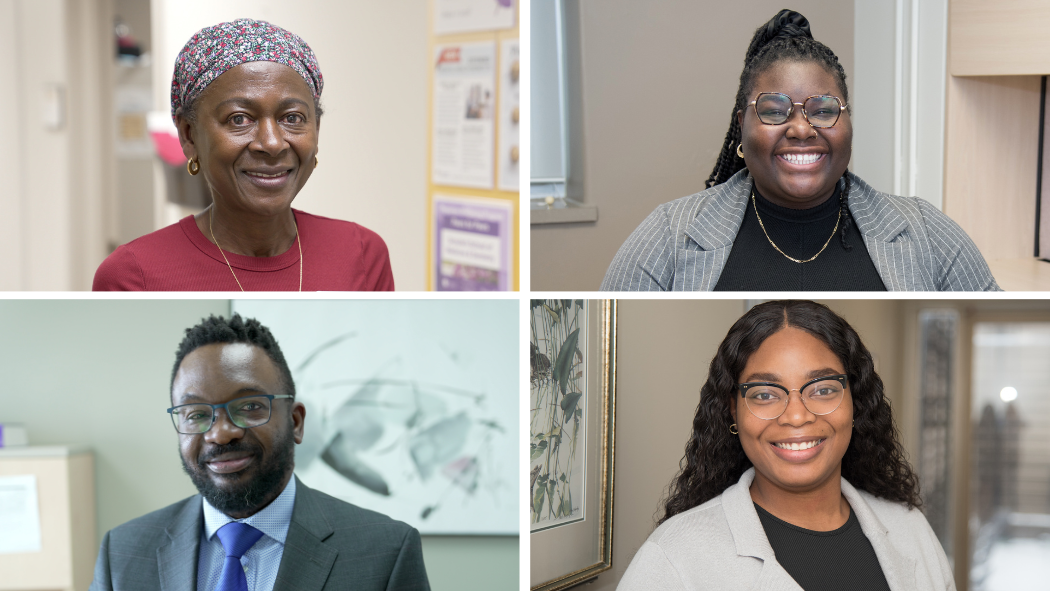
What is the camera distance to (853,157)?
1.09 metres

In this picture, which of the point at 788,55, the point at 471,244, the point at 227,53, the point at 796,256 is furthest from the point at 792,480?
the point at 471,244

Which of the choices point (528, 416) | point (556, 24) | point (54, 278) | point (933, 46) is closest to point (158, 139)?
point (54, 278)

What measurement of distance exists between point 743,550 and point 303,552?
467 mm

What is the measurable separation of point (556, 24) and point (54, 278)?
2354mm

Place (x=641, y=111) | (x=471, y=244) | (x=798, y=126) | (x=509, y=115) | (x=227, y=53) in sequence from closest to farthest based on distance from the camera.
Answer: (x=227, y=53) < (x=798, y=126) < (x=641, y=111) < (x=509, y=115) < (x=471, y=244)

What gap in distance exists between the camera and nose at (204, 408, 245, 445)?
29.6 inches

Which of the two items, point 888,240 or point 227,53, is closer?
point 227,53

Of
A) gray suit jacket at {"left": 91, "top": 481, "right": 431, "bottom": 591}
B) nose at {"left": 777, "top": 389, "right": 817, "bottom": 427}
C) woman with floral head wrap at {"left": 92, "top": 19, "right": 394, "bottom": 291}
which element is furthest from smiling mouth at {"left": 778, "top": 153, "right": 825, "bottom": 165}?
gray suit jacket at {"left": 91, "top": 481, "right": 431, "bottom": 591}

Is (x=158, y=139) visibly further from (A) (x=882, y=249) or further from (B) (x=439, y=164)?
(A) (x=882, y=249)

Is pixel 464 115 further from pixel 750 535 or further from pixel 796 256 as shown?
pixel 750 535

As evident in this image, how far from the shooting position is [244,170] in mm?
710

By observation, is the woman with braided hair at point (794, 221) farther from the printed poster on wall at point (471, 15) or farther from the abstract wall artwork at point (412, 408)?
the printed poster on wall at point (471, 15)

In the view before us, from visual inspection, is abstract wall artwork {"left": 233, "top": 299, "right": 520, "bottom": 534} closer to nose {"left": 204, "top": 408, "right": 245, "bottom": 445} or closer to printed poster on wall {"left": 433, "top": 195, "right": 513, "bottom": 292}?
nose {"left": 204, "top": 408, "right": 245, "bottom": 445}

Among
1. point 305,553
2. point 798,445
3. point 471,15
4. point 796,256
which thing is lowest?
point 305,553
